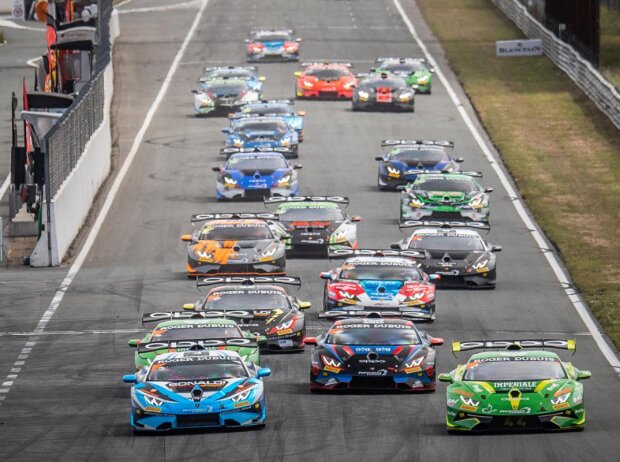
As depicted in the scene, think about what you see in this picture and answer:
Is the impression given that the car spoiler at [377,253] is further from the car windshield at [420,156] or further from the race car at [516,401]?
the car windshield at [420,156]

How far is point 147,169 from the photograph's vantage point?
187 feet

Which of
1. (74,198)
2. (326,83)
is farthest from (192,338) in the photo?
(326,83)

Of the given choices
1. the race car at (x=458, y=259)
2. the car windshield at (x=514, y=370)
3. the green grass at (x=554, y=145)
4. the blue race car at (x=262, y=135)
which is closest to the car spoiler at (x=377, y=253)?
the race car at (x=458, y=259)

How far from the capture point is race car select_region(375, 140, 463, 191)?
5141 centimetres

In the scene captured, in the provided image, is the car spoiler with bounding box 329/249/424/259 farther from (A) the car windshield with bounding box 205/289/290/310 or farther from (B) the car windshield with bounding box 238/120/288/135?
(B) the car windshield with bounding box 238/120/288/135

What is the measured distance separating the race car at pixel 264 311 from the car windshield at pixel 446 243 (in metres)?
6.87

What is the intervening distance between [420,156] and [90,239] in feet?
36.2

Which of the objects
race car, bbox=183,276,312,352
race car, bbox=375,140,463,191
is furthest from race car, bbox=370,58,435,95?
race car, bbox=183,276,312,352

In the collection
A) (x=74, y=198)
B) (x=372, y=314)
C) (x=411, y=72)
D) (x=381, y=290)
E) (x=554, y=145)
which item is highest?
(x=372, y=314)

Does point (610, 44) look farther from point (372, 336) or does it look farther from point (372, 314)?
point (372, 336)

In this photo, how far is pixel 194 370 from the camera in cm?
2548

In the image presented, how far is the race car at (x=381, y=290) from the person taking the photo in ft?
111

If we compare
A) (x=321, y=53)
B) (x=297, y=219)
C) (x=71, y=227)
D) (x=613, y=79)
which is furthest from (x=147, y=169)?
(x=321, y=53)

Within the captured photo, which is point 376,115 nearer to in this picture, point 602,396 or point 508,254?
point 508,254
